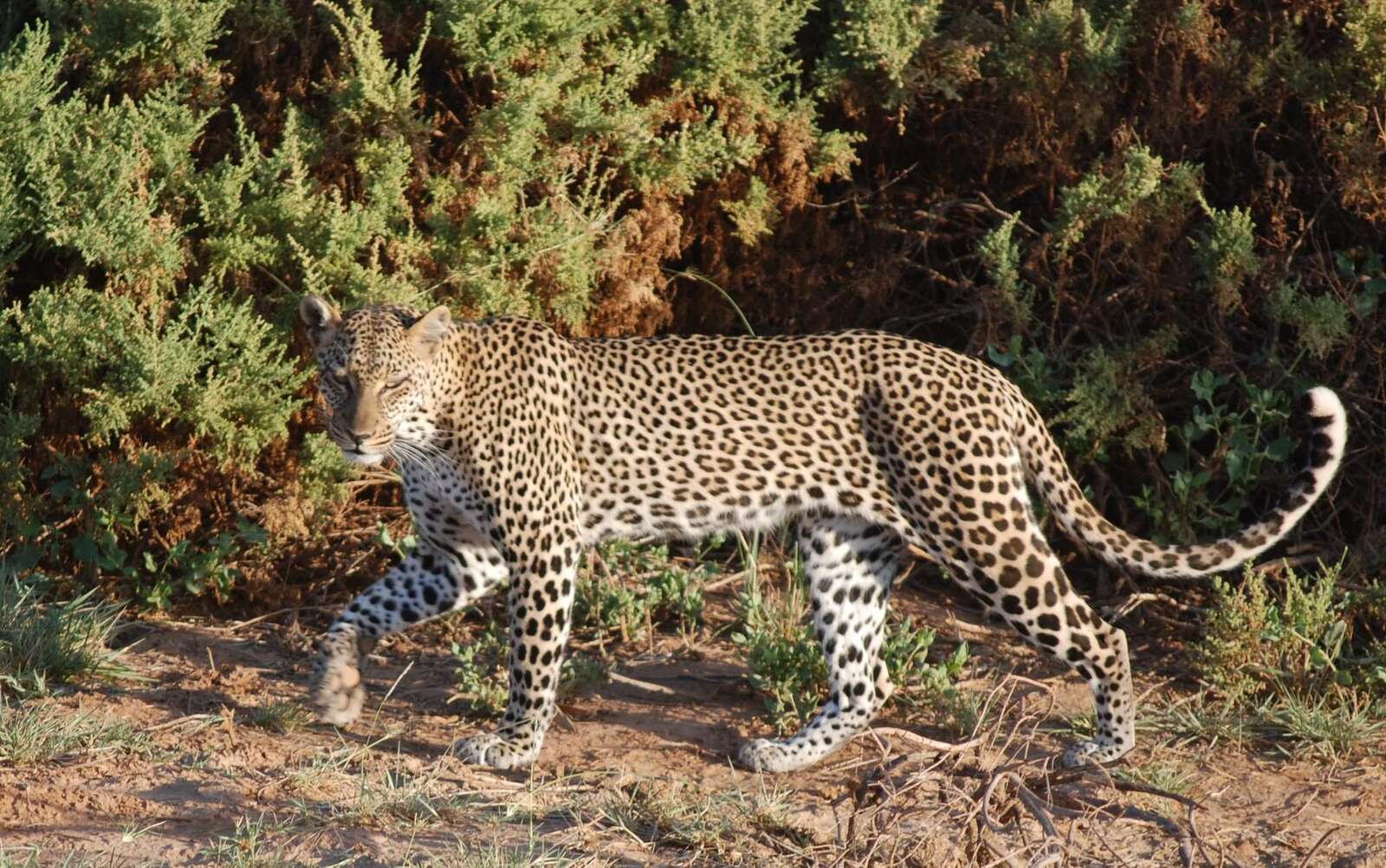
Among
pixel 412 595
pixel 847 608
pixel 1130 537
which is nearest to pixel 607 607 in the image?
pixel 412 595

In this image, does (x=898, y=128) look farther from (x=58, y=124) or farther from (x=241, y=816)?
(x=241, y=816)

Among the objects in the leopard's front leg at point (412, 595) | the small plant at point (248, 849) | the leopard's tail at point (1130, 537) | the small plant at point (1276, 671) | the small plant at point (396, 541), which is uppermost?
the leopard's tail at point (1130, 537)

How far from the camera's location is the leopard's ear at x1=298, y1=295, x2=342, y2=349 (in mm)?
6188

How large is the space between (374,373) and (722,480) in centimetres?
132

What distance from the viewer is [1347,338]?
746 centimetres

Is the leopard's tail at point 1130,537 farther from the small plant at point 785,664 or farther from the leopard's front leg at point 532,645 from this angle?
the leopard's front leg at point 532,645

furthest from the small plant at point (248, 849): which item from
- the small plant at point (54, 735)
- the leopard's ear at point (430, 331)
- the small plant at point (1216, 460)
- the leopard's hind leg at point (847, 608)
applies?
the small plant at point (1216, 460)

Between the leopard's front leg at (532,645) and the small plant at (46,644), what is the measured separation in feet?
4.92

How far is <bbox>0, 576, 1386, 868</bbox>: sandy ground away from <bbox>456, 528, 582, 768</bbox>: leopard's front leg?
106 mm

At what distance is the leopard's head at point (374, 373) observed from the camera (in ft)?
19.5

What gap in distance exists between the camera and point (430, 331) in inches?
242

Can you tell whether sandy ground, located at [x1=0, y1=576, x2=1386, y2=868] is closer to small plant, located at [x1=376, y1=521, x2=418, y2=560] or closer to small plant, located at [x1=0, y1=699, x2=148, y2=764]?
small plant, located at [x1=0, y1=699, x2=148, y2=764]

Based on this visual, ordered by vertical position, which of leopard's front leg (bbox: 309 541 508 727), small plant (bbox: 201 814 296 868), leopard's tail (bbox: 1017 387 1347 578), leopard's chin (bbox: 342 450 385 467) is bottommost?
small plant (bbox: 201 814 296 868)

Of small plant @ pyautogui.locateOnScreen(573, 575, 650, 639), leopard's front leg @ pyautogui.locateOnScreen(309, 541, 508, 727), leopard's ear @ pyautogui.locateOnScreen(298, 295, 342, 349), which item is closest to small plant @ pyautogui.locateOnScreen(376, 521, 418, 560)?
small plant @ pyautogui.locateOnScreen(573, 575, 650, 639)
